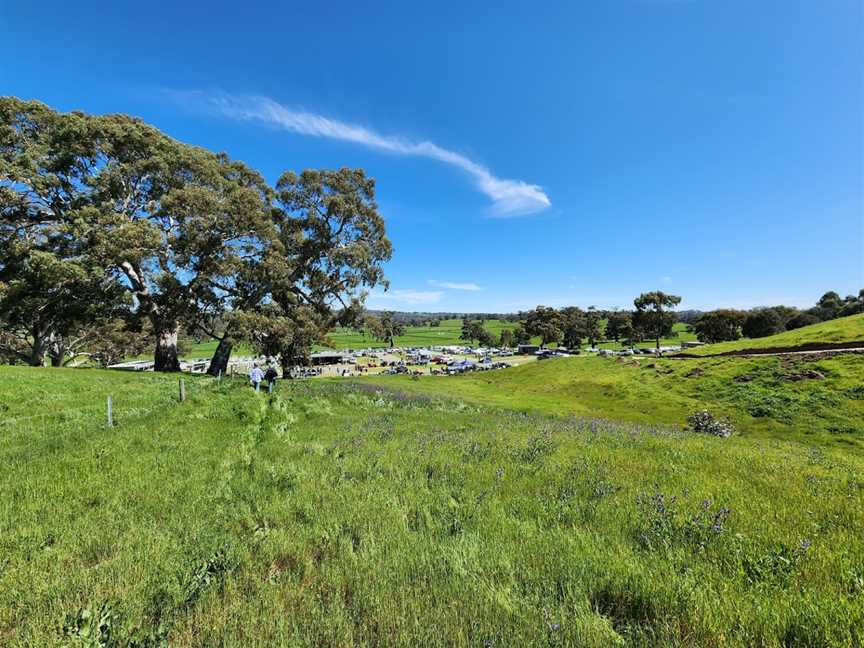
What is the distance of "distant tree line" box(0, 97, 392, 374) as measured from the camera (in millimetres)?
25172

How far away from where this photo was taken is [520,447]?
8.87 meters

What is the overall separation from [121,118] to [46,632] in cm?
3884

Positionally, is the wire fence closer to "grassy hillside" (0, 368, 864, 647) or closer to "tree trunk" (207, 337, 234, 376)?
"grassy hillside" (0, 368, 864, 647)

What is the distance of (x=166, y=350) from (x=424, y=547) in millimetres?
35070

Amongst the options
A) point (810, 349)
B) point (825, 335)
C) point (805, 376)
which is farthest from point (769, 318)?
point (805, 376)

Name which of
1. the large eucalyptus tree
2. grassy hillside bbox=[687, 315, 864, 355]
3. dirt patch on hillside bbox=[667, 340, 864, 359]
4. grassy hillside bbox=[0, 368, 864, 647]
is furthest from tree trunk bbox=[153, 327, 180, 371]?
grassy hillside bbox=[687, 315, 864, 355]

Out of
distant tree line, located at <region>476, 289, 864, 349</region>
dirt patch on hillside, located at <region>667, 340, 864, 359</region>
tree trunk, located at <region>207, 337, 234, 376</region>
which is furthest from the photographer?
distant tree line, located at <region>476, 289, 864, 349</region>

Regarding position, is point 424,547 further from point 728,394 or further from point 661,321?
point 661,321

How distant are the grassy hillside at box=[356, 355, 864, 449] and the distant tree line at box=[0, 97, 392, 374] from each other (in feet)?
44.2

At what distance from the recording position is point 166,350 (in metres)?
30.9

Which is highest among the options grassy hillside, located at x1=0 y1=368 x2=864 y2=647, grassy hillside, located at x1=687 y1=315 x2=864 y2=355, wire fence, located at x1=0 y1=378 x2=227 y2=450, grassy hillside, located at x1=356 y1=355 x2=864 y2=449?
grassy hillside, located at x1=687 y1=315 x2=864 y2=355

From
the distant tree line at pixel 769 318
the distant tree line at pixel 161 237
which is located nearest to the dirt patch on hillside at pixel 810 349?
the distant tree line at pixel 161 237

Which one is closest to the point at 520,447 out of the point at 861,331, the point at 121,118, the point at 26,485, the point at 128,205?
the point at 26,485

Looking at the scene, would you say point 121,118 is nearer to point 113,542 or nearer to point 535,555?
point 113,542
